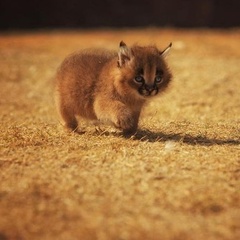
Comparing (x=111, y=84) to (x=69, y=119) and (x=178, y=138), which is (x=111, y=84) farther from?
(x=178, y=138)

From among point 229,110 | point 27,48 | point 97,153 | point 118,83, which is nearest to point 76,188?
point 97,153

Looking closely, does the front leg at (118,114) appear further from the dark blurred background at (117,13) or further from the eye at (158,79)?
the dark blurred background at (117,13)

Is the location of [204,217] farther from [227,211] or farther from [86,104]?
[86,104]

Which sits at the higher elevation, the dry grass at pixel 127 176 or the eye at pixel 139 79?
the eye at pixel 139 79

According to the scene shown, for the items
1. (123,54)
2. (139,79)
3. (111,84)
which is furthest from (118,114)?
(123,54)

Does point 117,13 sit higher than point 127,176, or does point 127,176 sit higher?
point 127,176

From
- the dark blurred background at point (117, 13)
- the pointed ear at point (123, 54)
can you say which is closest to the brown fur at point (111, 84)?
the pointed ear at point (123, 54)
